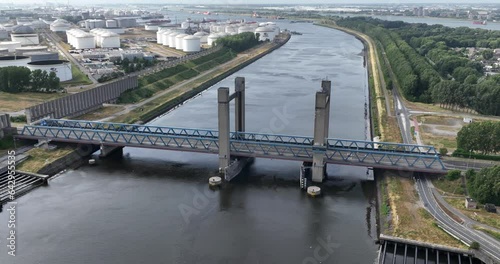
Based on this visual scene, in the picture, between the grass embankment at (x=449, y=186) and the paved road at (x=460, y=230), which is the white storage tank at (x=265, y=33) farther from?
the paved road at (x=460, y=230)

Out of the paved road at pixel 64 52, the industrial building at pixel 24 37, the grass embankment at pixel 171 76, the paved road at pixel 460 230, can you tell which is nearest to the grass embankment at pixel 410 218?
the paved road at pixel 460 230

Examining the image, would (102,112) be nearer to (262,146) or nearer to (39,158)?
(39,158)

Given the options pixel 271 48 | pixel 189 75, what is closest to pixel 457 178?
pixel 189 75

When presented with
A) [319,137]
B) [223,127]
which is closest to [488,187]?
[319,137]

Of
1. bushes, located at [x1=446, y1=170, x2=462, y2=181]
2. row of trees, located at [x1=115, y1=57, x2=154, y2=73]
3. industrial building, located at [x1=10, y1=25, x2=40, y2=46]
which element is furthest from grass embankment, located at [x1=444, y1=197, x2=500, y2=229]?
industrial building, located at [x1=10, y1=25, x2=40, y2=46]

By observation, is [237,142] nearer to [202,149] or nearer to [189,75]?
[202,149]

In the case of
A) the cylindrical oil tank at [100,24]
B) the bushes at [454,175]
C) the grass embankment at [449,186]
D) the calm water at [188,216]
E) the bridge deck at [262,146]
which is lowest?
the calm water at [188,216]
